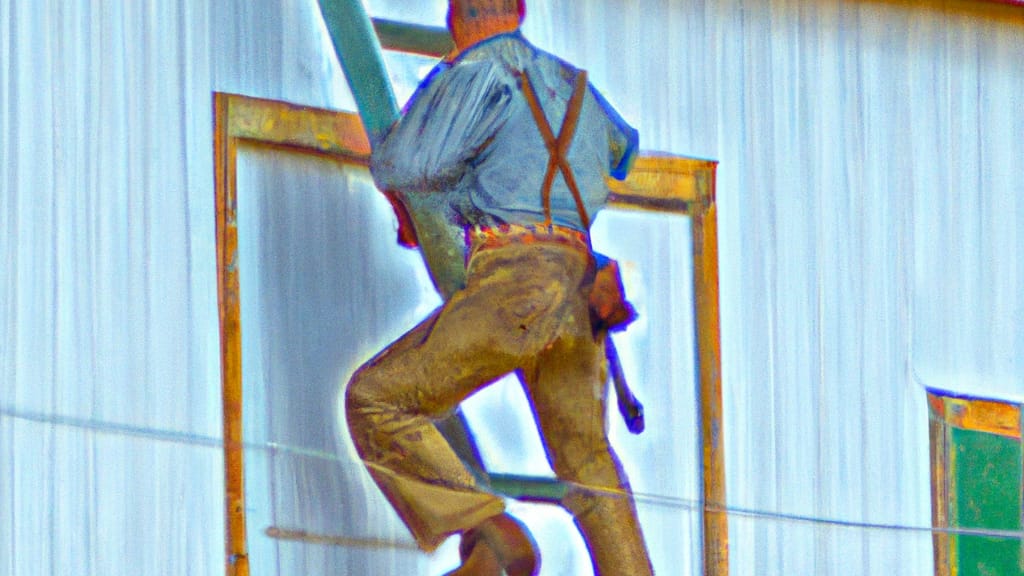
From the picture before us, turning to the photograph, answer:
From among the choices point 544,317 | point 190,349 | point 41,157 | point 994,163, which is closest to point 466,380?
point 544,317

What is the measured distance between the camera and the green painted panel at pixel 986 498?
855 centimetres

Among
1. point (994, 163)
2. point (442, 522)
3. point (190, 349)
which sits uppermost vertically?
point (994, 163)

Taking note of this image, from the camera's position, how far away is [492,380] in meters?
7.49

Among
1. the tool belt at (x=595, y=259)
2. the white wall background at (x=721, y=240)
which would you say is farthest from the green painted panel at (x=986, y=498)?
the tool belt at (x=595, y=259)

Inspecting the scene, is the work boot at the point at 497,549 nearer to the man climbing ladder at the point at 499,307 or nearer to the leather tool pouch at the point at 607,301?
the man climbing ladder at the point at 499,307

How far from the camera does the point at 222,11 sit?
25.5 feet

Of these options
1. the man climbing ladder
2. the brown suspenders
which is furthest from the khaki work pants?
the brown suspenders

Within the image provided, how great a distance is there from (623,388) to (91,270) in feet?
4.32

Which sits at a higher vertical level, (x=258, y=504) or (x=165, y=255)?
(x=165, y=255)

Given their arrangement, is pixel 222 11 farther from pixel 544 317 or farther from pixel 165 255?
pixel 544 317

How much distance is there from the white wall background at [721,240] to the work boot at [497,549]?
0.59 m

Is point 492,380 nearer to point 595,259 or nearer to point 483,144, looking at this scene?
point 595,259

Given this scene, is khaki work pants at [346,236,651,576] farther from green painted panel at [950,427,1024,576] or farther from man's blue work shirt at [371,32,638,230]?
green painted panel at [950,427,1024,576]

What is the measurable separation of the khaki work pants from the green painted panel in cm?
132
